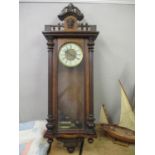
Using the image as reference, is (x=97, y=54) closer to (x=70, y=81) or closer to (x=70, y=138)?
(x=70, y=81)

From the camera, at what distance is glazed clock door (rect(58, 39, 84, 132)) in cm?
109

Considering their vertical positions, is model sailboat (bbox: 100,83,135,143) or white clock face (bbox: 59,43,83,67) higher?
white clock face (bbox: 59,43,83,67)

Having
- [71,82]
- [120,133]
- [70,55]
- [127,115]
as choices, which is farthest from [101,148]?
[70,55]

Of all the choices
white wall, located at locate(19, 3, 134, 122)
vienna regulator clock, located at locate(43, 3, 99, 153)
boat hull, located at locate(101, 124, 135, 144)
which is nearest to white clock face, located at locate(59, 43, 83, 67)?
vienna regulator clock, located at locate(43, 3, 99, 153)

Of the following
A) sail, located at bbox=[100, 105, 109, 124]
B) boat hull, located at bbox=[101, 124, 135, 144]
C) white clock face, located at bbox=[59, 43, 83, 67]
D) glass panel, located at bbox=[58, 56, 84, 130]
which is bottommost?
boat hull, located at bbox=[101, 124, 135, 144]

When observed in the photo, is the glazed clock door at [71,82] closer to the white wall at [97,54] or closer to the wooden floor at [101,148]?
the wooden floor at [101,148]

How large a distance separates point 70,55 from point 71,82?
17 cm

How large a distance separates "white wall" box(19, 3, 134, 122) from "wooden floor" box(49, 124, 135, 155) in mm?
293

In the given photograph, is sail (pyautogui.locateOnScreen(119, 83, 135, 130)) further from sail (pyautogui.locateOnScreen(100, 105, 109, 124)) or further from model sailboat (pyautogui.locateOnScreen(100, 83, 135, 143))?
sail (pyautogui.locateOnScreen(100, 105, 109, 124))

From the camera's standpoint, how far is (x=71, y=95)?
111 centimetres

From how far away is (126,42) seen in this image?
143 centimetres
